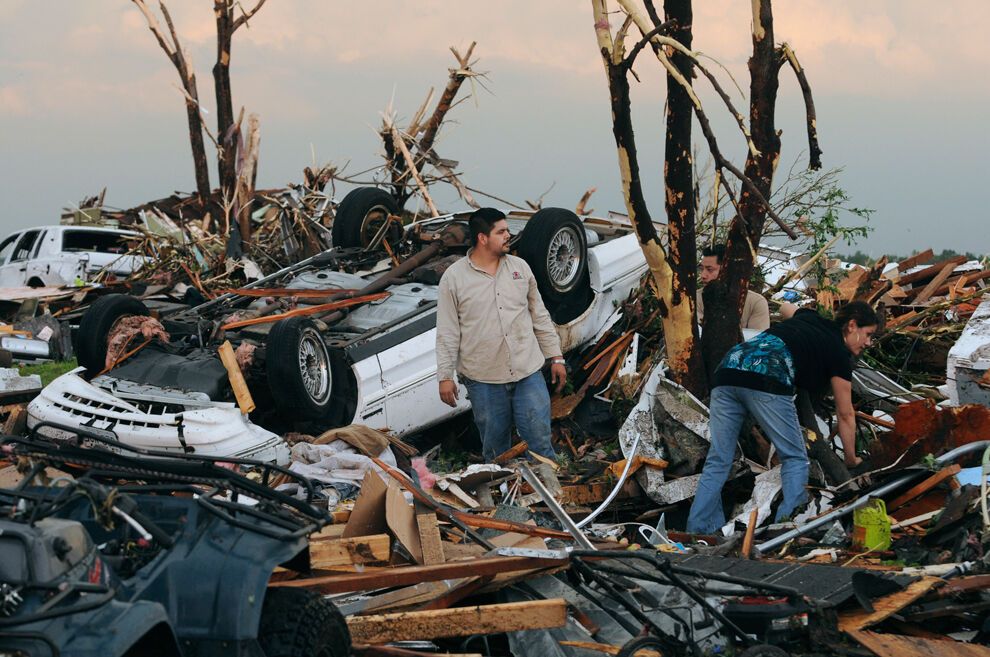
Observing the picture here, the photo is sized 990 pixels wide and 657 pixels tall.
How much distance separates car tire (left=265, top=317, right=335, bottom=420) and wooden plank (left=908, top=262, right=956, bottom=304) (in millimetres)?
5813

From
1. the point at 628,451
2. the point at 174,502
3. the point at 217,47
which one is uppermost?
the point at 217,47

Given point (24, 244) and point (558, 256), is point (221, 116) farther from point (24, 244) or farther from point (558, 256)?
point (558, 256)

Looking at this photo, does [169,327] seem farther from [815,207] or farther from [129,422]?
[815,207]

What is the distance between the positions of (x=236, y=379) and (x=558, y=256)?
294cm

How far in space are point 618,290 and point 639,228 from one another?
5.67 feet

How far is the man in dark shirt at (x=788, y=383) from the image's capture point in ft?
22.9

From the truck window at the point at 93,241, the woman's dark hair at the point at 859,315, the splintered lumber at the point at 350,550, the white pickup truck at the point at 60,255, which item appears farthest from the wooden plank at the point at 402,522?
the truck window at the point at 93,241

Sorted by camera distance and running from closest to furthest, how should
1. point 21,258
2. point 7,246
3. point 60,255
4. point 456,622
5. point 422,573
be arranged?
point 456,622, point 422,573, point 60,255, point 21,258, point 7,246

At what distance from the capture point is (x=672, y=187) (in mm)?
8547

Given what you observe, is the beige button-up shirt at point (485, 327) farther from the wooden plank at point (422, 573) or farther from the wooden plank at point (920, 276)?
the wooden plank at point (920, 276)

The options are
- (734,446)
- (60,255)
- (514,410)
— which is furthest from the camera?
(60,255)

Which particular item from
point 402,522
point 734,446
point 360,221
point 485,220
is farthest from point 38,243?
point 402,522

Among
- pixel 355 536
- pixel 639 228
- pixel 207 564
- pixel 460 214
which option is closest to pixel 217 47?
pixel 460 214

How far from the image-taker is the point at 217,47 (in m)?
21.2
